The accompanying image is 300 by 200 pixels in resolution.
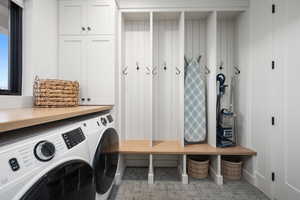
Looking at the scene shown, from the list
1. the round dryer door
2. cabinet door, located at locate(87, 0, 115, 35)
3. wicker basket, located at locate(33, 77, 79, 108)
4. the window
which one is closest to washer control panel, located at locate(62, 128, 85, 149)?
the round dryer door

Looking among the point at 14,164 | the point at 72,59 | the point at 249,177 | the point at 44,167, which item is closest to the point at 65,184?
the point at 44,167

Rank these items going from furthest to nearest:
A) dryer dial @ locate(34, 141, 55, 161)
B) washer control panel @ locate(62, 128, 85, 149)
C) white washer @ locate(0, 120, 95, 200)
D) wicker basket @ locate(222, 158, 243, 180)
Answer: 1. wicker basket @ locate(222, 158, 243, 180)
2. washer control panel @ locate(62, 128, 85, 149)
3. dryer dial @ locate(34, 141, 55, 161)
4. white washer @ locate(0, 120, 95, 200)

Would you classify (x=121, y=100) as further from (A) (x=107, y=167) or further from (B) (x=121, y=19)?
(B) (x=121, y=19)

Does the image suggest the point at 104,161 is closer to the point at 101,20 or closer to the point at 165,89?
the point at 165,89

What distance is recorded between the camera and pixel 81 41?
76.9 inches

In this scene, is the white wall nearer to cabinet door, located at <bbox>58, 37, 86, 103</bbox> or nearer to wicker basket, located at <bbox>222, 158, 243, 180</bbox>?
cabinet door, located at <bbox>58, 37, 86, 103</bbox>

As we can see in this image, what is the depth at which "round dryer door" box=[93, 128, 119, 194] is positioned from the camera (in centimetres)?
116

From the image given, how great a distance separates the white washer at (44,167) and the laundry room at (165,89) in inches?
1.1

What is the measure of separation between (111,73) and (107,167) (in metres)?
1.12

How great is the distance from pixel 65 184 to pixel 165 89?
191 cm

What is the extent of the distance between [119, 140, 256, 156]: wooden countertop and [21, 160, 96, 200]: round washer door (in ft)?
3.45

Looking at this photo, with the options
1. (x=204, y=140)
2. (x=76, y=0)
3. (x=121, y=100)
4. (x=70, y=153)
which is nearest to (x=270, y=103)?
(x=204, y=140)

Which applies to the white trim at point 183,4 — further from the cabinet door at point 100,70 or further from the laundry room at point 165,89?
the cabinet door at point 100,70

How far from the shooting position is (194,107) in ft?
7.21
